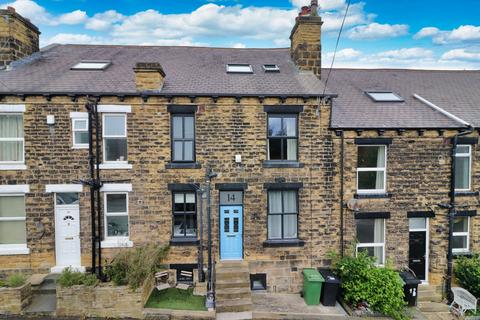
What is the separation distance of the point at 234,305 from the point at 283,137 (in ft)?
17.9

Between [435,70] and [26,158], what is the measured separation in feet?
60.8

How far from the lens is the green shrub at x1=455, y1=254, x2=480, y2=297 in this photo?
9586 mm

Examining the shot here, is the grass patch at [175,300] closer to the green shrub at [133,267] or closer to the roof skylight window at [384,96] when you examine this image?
the green shrub at [133,267]

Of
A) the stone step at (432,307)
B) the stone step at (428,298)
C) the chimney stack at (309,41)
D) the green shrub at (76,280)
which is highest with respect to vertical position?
the chimney stack at (309,41)

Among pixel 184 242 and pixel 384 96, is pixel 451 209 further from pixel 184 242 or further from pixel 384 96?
pixel 184 242

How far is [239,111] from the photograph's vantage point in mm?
9609

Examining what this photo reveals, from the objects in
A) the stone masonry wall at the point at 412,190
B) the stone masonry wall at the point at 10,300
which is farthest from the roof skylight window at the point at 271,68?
the stone masonry wall at the point at 10,300

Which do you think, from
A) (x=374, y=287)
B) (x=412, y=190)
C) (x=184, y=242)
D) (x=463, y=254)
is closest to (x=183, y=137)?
(x=184, y=242)

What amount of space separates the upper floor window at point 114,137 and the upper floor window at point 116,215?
4.13 ft

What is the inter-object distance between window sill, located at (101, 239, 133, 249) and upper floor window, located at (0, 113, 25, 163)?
3740mm

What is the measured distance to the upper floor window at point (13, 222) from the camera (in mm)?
9258

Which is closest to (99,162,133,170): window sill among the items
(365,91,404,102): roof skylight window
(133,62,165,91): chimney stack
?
(133,62,165,91): chimney stack

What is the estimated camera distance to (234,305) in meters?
8.24

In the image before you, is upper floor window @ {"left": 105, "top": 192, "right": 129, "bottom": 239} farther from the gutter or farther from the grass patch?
the gutter
